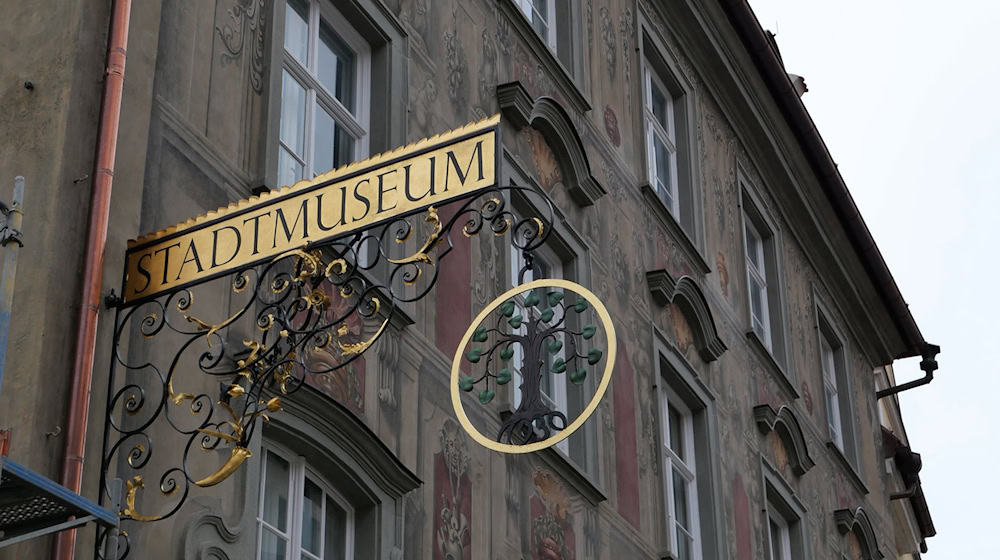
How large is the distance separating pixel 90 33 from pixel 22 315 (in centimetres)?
141

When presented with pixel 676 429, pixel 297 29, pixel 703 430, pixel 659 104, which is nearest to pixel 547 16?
pixel 659 104

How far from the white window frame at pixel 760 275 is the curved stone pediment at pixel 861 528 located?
189cm

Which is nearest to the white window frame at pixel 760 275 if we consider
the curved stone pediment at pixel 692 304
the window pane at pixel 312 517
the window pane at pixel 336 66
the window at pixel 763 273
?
the window at pixel 763 273

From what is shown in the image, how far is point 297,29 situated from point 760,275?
9.63 meters

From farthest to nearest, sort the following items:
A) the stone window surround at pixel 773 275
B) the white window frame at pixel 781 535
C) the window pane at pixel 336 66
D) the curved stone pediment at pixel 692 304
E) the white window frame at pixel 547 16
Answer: the stone window surround at pixel 773 275
the white window frame at pixel 781 535
the curved stone pediment at pixel 692 304
the white window frame at pixel 547 16
the window pane at pixel 336 66

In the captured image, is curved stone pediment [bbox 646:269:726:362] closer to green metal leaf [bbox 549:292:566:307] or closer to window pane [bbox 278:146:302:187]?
window pane [bbox 278:146:302:187]

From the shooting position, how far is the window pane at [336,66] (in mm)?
11023

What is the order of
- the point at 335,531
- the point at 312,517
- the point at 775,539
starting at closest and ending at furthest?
1. the point at 312,517
2. the point at 335,531
3. the point at 775,539

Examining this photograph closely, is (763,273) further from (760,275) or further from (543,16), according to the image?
(543,16)

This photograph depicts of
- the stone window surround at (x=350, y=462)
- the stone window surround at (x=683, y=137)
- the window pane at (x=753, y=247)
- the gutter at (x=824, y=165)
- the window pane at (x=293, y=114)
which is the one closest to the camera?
the stone window surround at (x=350, y=462)

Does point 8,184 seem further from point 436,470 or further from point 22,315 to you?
point 436,470

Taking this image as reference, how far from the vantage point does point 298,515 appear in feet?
30.7

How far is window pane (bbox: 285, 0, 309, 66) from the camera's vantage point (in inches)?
416

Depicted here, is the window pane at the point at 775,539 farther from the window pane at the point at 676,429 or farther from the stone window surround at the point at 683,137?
the stone window surround at the point at 683,137
